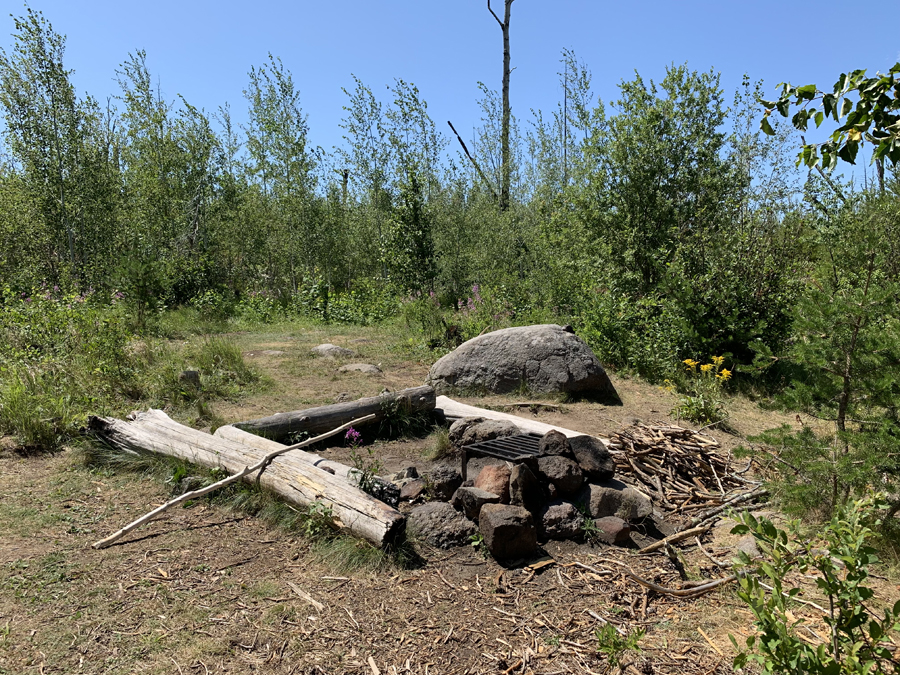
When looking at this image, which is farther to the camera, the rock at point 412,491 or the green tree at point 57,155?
the green tree at point 57,155

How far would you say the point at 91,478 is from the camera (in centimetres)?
498

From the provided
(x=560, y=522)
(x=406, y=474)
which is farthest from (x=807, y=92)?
(x=406, y=474)

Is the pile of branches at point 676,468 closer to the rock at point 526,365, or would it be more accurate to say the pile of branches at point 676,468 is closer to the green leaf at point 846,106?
the rock at point 526,365

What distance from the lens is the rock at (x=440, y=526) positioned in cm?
397

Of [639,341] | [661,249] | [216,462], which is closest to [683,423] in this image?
[639,341]

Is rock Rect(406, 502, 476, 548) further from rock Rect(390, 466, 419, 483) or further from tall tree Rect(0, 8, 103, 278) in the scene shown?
tall tree Rect(0, 8, 103, 278)

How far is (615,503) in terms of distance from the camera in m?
4.24

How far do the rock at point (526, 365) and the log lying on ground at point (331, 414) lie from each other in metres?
1.46

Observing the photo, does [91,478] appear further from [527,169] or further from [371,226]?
[527,169]

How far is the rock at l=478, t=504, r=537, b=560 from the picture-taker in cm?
374

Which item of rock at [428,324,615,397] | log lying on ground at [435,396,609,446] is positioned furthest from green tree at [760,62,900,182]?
rock at [428,324,615,397]

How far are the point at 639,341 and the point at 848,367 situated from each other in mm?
5198

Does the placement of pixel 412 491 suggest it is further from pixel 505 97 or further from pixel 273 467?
pixel 505 97

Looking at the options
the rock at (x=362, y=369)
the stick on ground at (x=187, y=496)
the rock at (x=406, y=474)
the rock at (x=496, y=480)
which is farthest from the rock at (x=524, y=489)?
the rock at (x=362, y=369)
